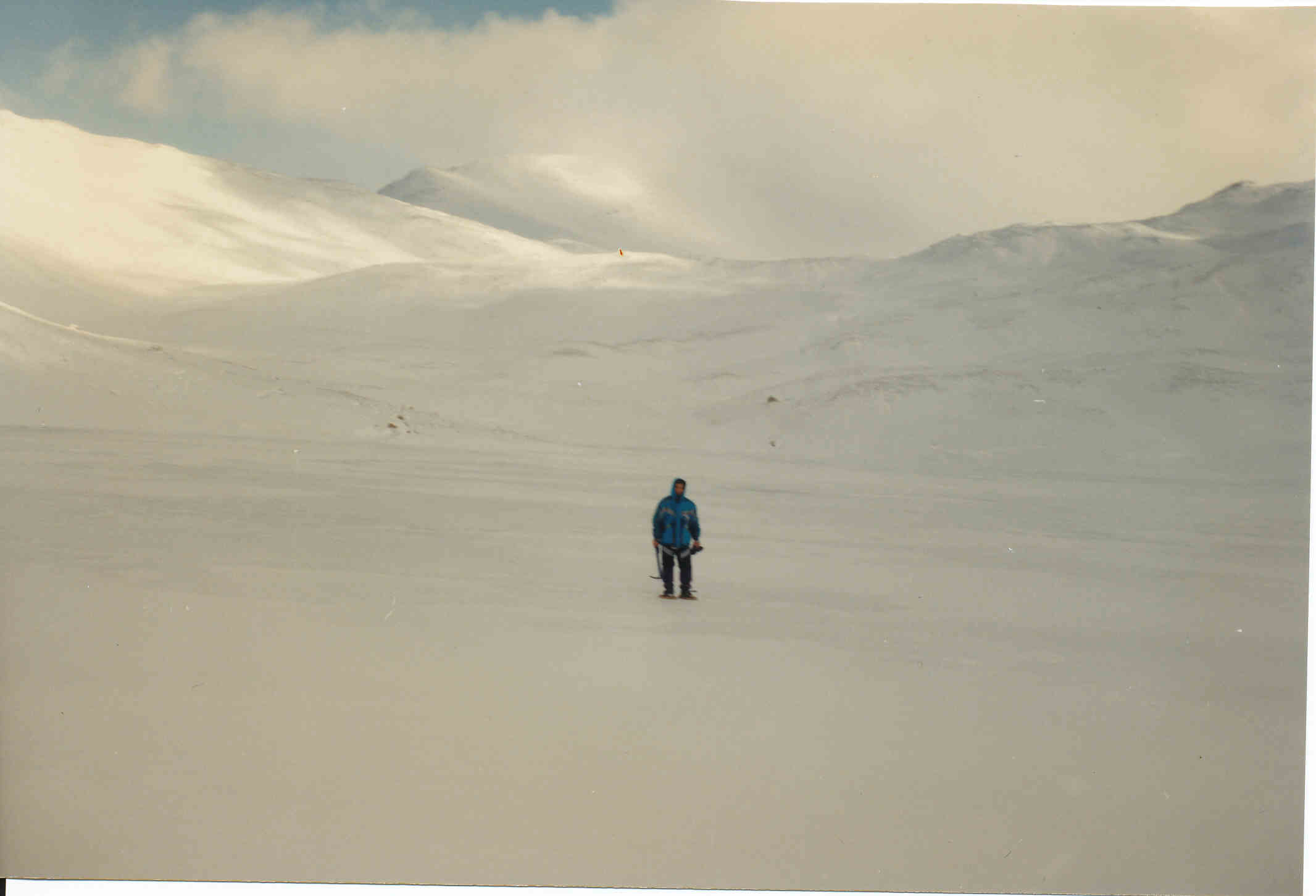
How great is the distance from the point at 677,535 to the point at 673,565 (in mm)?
157

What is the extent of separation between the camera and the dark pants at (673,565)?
490cm

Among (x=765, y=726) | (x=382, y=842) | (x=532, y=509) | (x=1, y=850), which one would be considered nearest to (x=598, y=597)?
(x=532, y=509)

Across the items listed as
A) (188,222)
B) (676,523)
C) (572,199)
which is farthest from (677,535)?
(188,222)

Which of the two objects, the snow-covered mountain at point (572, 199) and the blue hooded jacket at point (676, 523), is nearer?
the blue hooded jacket at point (676, 523)

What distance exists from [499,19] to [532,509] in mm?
2676

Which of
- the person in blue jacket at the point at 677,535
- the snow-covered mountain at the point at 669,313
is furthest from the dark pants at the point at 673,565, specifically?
the snow-covered mountain at the point at 669,313

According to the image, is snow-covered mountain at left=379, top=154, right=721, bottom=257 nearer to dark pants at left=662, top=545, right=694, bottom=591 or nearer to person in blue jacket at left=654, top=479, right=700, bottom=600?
person in blue jacket at left=654, top=479, right=700, bottom=600

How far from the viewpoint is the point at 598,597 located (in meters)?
4.93

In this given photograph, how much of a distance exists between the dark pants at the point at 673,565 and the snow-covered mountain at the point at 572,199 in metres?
1.77

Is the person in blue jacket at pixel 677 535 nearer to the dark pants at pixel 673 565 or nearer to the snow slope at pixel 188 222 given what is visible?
the dark pants at pixel 673 565

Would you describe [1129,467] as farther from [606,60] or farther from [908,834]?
[606,60]

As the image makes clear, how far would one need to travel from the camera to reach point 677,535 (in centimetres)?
489

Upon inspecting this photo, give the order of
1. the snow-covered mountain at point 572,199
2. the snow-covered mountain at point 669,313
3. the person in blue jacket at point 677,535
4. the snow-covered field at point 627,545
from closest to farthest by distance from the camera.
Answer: the snow-covered field at point 627,545
the person in blue jacket at point 677,535
the snow-covered mountain at point 669,313
the snow-covered mountain at point 572,199

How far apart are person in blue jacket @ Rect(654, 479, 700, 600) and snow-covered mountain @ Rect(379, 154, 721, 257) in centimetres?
153
